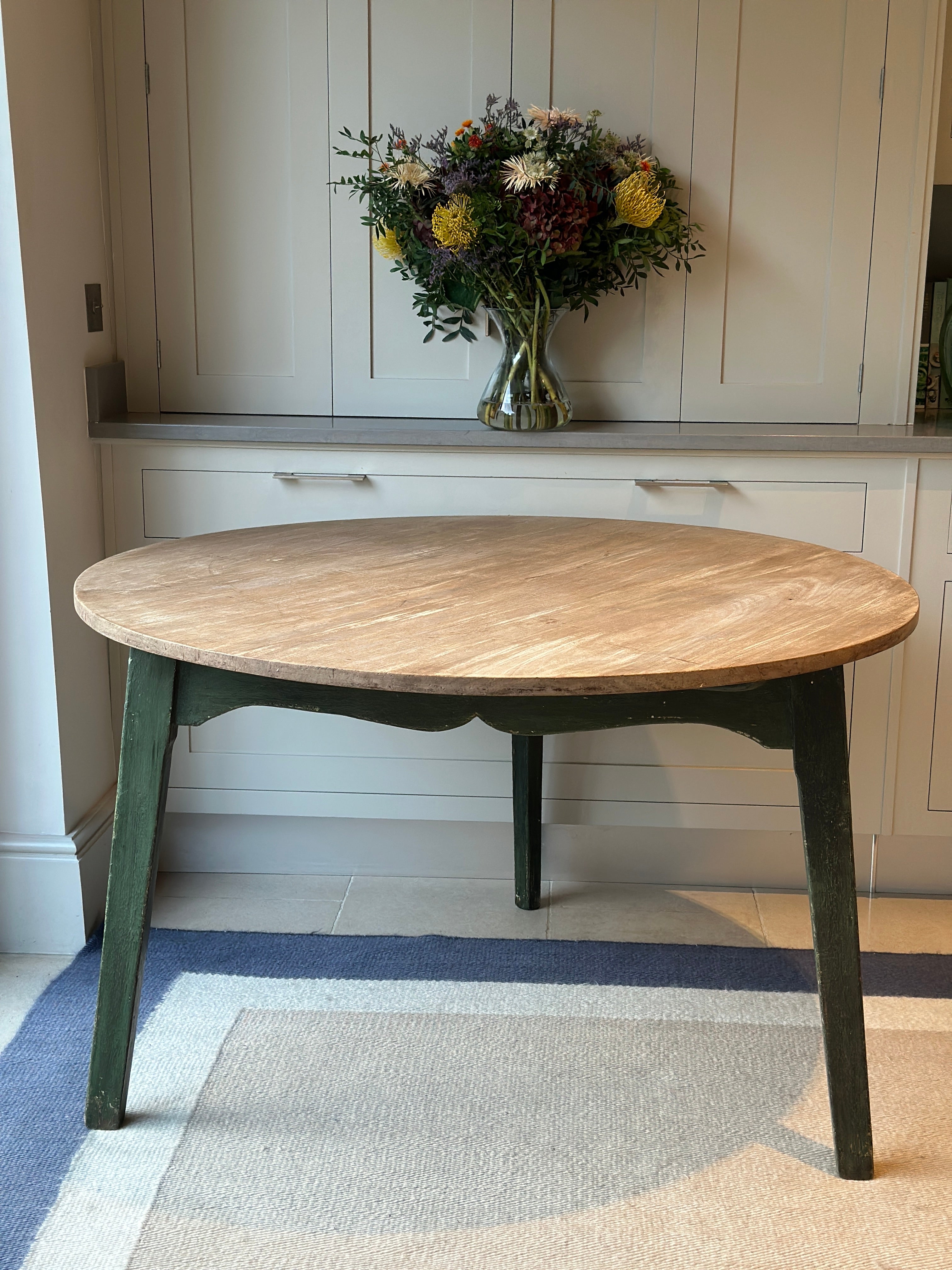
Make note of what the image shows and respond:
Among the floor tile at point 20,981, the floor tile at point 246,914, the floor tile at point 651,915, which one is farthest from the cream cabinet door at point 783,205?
the floor tile at point 20,981

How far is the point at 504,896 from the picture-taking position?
97.9 inches

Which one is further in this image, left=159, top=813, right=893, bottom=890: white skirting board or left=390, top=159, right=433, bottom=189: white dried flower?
left=159, top=813, right=893, bottom=890: white skirting board

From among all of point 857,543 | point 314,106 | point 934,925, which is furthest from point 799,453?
point 314,106

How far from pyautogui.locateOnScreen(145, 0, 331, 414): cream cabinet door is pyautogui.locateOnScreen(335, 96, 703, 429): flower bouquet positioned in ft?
0.48

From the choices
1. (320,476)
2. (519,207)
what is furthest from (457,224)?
(320,476)

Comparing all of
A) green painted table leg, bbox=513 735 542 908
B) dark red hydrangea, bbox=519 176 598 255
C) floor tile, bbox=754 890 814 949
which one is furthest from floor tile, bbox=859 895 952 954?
dark red hydrangea, bbox=519 176 598 255

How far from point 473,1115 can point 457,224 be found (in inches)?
61.3

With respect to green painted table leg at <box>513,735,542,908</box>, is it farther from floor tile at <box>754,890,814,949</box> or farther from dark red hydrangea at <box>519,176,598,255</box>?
dark red hydrangea at <box>519,176,598,255</box>

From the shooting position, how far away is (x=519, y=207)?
2.21m

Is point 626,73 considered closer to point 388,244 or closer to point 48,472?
point 388,244

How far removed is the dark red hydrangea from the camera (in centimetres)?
220

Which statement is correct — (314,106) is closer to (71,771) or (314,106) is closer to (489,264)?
(489,264)

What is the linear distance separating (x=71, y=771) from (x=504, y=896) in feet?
3.02

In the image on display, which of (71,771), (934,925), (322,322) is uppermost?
(322,322)
